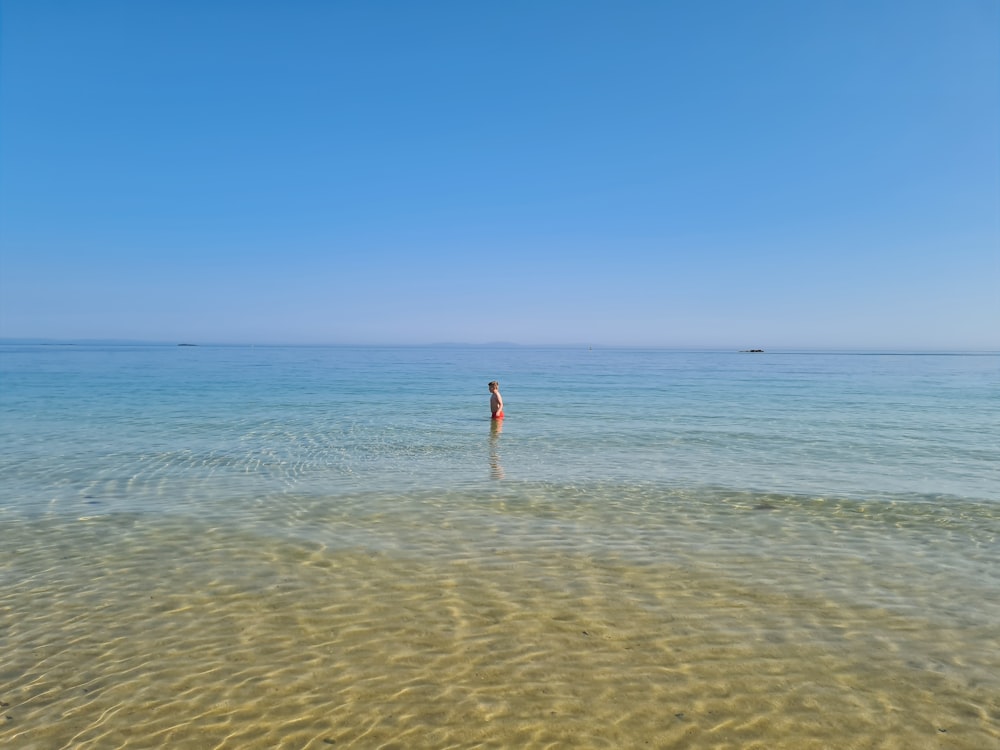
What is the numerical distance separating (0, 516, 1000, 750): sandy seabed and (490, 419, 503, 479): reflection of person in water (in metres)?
6.04

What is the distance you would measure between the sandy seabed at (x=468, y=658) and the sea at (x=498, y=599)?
3 centimetres

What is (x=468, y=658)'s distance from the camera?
5.98m

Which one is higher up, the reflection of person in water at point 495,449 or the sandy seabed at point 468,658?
the sandy seabed at point 468,658

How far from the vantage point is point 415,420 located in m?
24.8

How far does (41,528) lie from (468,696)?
8.28 metres

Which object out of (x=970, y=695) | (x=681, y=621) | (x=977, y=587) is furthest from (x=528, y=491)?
(x=970, y=695)

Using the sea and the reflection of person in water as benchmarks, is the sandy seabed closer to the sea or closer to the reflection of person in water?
the sea

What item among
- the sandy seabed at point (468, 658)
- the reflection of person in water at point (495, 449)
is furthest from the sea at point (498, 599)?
the reflection of person in water at point (495, 449)

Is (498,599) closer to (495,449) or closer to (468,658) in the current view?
(468,658)

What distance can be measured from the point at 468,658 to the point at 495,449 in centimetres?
1205

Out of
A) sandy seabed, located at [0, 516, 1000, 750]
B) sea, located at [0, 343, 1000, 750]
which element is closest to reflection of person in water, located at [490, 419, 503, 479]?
sea, located at [0, 343, 1000, 750]

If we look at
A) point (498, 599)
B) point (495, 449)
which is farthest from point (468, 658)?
point (495, 449)

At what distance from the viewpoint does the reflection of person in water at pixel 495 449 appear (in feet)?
48.0

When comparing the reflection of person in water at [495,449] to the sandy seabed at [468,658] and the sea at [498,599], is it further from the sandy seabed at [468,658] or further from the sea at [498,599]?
the sandy seabed at [468,658]
